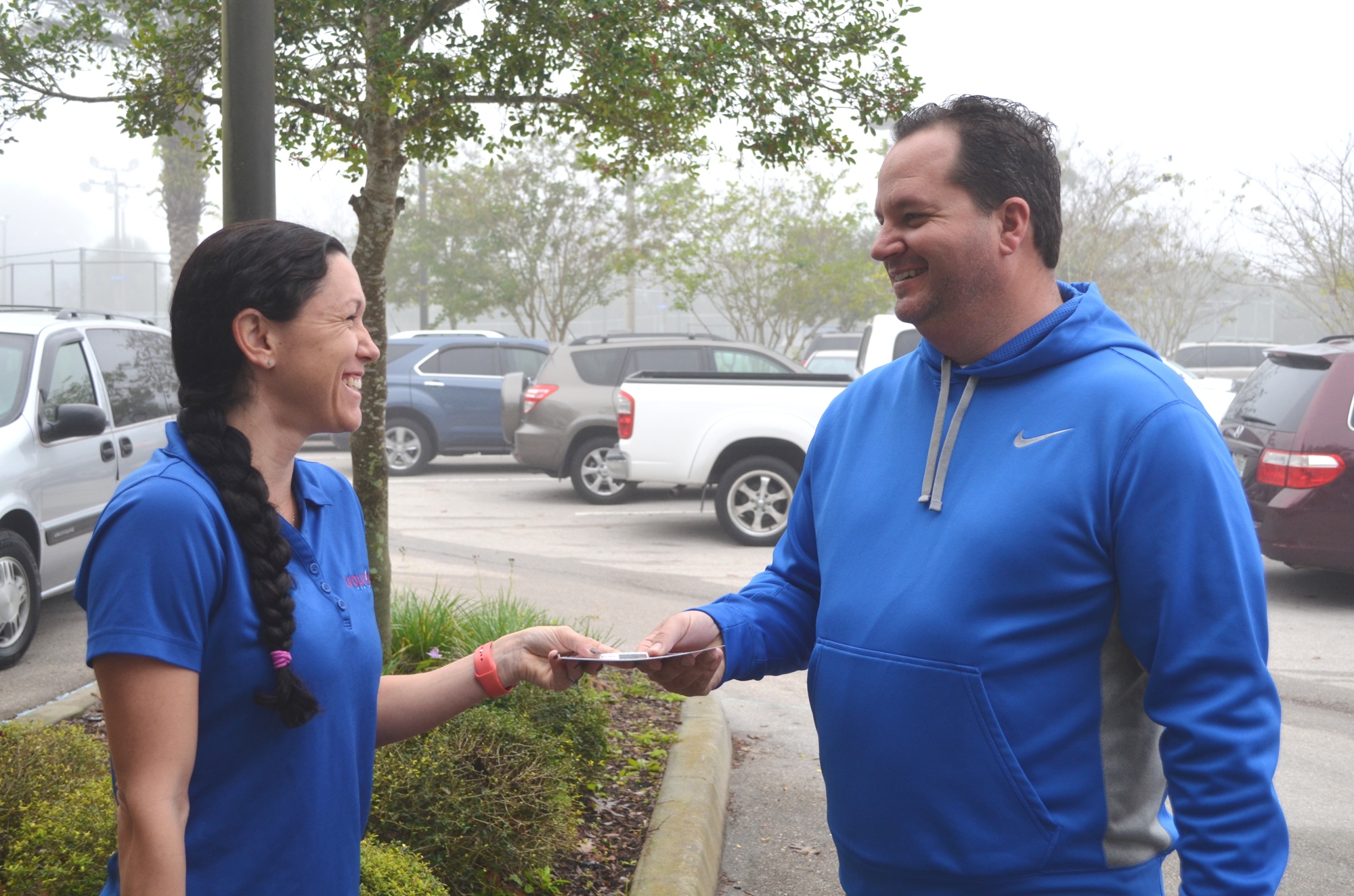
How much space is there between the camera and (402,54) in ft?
15.7

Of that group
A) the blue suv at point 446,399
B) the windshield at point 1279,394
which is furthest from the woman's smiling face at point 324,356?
the blue suv at point 446,399

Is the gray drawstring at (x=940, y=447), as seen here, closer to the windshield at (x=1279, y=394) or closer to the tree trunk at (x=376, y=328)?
the tree trunk at (x=376, y=328)

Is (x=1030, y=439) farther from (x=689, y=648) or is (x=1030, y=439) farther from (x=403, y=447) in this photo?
(x=403, y=447)

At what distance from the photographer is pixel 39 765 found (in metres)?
3.60

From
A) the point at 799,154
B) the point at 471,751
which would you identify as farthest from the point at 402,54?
the point at 471,751

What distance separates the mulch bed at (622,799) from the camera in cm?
390

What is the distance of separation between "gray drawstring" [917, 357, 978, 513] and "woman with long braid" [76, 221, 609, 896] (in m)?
1.01

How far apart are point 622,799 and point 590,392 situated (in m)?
9.31

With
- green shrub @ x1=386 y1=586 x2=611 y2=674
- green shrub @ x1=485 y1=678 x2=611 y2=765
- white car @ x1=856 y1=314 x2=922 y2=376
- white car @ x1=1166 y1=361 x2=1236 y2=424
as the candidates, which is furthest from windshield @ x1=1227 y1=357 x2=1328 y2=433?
green shrub @ x1=485 y1=678 x2=611 y2=765

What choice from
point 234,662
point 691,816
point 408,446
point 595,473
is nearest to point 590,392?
point 595,473

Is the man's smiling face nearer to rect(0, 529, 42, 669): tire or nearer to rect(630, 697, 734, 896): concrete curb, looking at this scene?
rect(630, 697, 734, 896): concrete curb

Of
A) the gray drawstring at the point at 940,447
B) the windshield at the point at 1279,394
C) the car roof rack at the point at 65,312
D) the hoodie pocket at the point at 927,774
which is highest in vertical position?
the car roof rack at the point at 65,312

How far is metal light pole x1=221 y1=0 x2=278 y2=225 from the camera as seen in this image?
361 cm

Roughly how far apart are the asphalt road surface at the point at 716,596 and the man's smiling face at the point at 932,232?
8.76 feet
